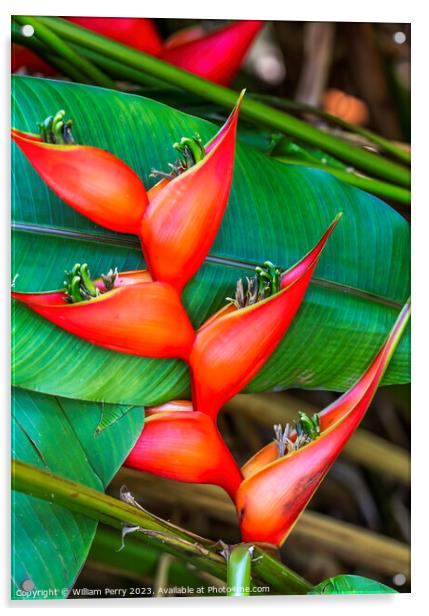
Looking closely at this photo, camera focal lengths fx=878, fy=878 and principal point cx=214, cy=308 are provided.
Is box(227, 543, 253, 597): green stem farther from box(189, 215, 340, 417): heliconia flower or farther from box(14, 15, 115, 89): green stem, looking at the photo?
box(14, 15, 115, 89): green stem

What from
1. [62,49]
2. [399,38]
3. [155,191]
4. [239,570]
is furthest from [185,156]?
[239,570]

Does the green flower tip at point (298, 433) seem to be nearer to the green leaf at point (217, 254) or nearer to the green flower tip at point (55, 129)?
the green leaf at point (217, 254)

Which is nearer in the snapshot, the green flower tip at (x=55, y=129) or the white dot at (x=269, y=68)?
the green flower tip at (x=55, y=129)

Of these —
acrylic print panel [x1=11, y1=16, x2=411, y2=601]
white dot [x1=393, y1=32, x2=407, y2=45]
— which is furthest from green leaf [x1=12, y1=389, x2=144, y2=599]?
white dot [x1=393, y1=32, x2=407, y2=45]

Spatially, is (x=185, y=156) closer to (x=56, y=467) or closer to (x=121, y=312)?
(x=121, y=312)

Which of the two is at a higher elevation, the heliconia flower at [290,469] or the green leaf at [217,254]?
the green leaf at [217,254]

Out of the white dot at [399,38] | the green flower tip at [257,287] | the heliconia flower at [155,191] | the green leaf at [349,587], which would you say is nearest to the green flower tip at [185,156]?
the heliconia flower at [155,191]
